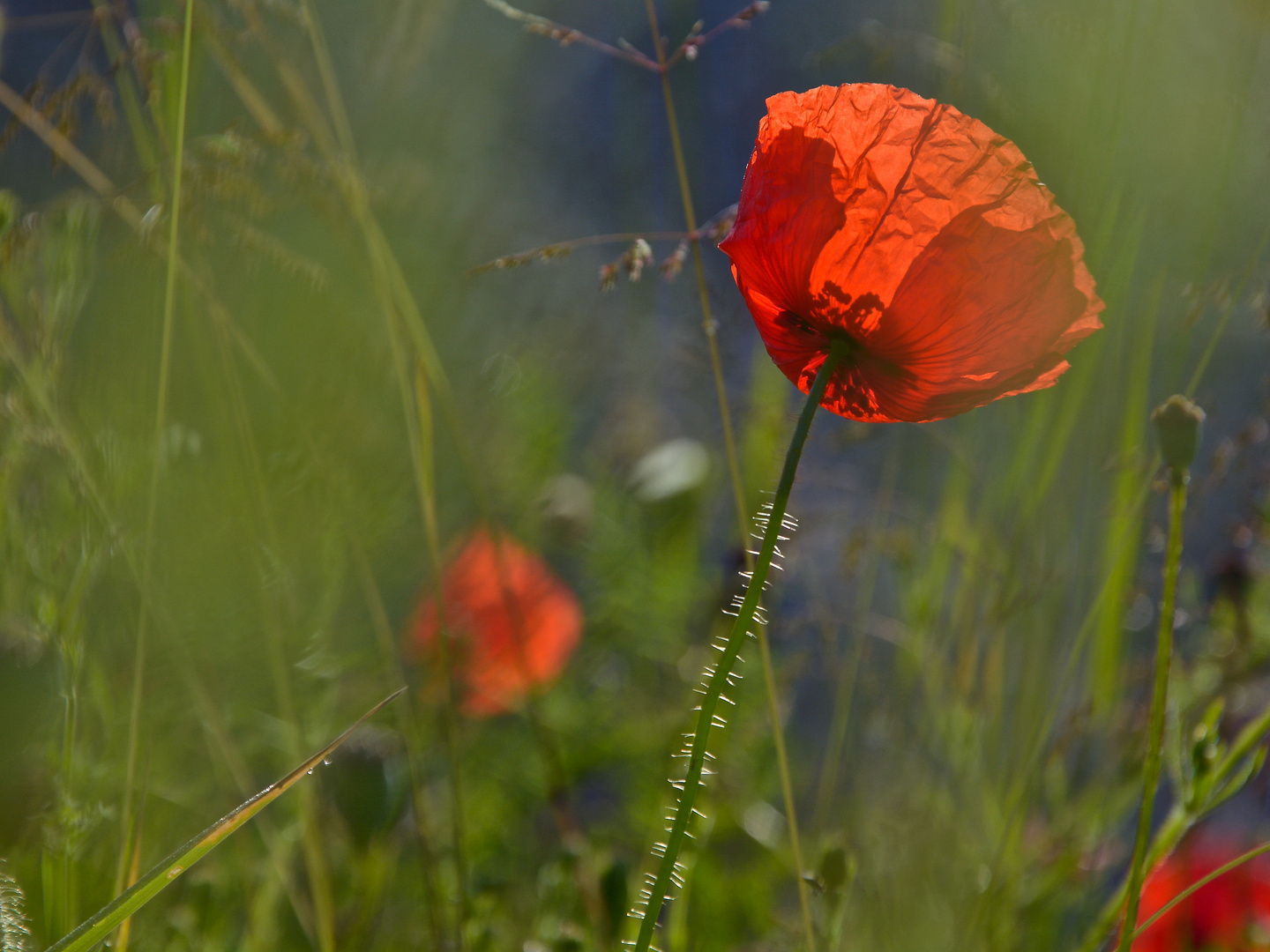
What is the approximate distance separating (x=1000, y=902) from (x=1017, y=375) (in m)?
0.25

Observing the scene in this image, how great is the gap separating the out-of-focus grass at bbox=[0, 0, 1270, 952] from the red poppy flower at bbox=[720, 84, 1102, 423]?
5.6 inches

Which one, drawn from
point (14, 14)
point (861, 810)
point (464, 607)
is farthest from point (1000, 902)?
point (14, 14)

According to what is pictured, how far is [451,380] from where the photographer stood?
825 millimetres

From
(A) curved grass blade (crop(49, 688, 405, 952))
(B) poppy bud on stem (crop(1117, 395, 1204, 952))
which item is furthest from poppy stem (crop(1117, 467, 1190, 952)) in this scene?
(A) curved grass blade (crop(49, 688, 405, 952))

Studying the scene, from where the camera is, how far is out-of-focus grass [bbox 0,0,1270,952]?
43cm

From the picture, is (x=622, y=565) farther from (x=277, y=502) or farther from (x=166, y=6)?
(x=166, y=6)

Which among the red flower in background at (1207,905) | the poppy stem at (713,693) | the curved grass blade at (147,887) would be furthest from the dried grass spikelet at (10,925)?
the red flower in background at (1207,905)

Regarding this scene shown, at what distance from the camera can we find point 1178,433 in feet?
0.94

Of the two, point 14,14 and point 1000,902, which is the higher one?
point 14,14

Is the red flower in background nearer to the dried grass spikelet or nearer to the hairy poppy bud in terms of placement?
the hairy poppy bud

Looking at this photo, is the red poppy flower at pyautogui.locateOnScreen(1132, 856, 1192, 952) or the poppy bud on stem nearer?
the poppy bud on stem

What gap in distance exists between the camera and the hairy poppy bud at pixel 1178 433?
0.29m

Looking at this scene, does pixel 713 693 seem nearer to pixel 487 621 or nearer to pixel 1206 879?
pixel 1206 879

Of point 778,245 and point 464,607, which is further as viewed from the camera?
point 464,607
